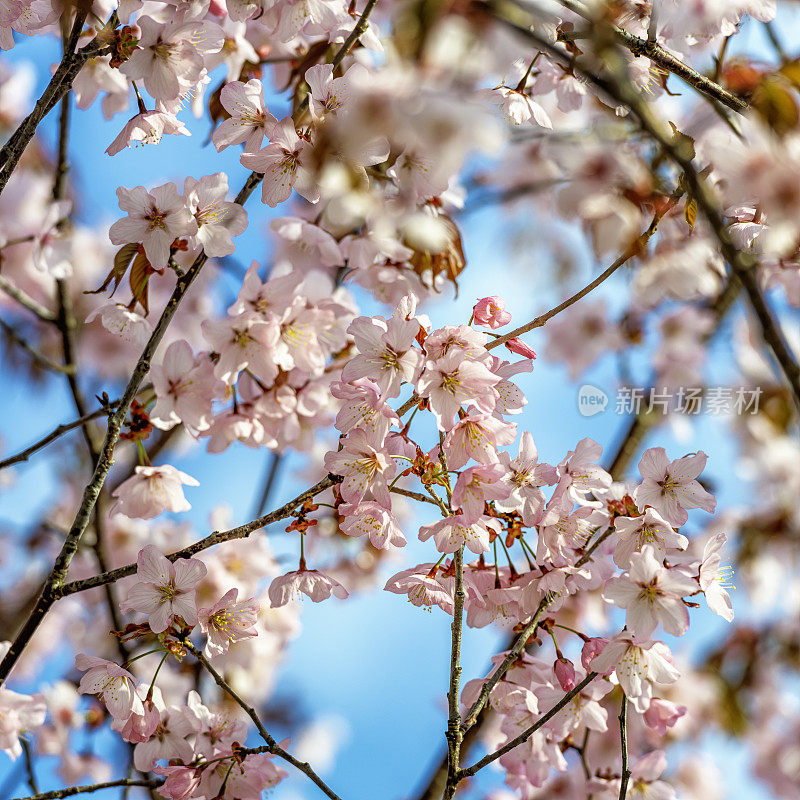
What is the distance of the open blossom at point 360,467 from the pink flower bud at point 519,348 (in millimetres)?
267

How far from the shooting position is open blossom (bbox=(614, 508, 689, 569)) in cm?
118

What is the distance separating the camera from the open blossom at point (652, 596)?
3.70 feet

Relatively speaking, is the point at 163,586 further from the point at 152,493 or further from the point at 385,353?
the point at 385,353

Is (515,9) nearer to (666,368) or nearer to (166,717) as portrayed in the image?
(166,717)

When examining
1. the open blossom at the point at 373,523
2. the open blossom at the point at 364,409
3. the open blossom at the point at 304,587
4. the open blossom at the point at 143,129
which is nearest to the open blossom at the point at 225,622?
the open blossom at the point at 304,587

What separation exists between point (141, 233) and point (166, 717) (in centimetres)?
85

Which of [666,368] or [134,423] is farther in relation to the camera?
[666,368]

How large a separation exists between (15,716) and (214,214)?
1009 mm

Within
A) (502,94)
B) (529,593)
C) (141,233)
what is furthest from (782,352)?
(141,233)

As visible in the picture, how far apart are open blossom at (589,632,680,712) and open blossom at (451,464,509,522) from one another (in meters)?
0.30

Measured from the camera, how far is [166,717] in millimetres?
1324

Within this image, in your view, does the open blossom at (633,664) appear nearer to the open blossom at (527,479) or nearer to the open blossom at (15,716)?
the open blossom at (527,479)

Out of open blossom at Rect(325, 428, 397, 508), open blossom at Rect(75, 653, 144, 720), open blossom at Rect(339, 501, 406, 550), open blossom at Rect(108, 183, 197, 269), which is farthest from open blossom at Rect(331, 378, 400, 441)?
open blossom at Rect(75, 653, 144, 720)

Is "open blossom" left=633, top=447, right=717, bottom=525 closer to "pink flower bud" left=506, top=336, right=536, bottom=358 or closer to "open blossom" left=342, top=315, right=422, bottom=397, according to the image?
"pink flower bud" left=506, top=336, right=536, bottom=358
